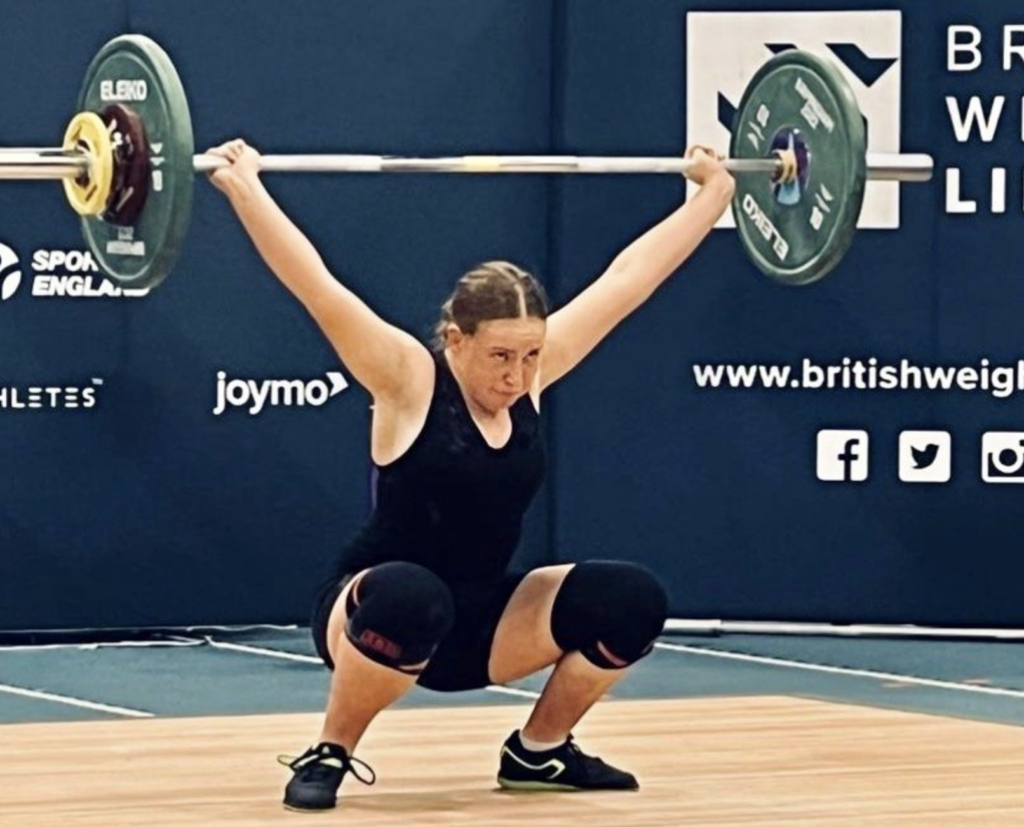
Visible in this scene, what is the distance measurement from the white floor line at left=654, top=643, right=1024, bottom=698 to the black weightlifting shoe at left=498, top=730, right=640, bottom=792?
2.15 meters

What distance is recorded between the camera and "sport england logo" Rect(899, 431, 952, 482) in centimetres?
759

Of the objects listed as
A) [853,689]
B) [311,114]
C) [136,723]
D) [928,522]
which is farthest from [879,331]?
[136,723]

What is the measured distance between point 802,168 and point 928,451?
7.47 feet

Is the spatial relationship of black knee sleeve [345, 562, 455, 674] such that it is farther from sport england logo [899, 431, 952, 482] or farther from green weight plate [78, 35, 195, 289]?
sport england logo [899, 431, 952, 482]

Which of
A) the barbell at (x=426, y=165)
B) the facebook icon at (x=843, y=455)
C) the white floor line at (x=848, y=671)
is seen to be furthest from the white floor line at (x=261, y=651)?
the barbell at (x=426, y=165)

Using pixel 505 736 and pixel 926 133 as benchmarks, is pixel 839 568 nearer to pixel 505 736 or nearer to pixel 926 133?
pixel 926 133

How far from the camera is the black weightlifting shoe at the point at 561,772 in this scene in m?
4.84

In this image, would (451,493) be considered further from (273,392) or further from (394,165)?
(273,392)

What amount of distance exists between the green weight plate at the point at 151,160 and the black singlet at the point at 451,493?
0.56 m

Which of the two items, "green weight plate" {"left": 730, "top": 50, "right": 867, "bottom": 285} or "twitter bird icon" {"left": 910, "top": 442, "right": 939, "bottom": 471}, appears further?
"twitter bird icon" {"left": 910, "top": 442, "right": 939, "bottom": 471}

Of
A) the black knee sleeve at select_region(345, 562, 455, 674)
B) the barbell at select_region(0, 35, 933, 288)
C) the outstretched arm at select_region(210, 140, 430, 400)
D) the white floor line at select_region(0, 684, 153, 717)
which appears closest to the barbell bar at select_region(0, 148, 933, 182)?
the barbell at select_region(0, 35, 933, 288)

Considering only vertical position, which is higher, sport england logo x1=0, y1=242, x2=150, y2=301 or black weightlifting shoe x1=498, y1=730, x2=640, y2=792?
sport england logo x1=0, y1=242, x2=150, y2=301

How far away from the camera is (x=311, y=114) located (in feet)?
24.6

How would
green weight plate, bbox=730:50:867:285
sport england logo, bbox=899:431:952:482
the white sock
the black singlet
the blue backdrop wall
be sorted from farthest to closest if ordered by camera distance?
sport england logo, bbox=899:431:952:482 → the blue backdrop wall → green weight plate, bbox=730:50:867:285 → the white sock → the black singlet
